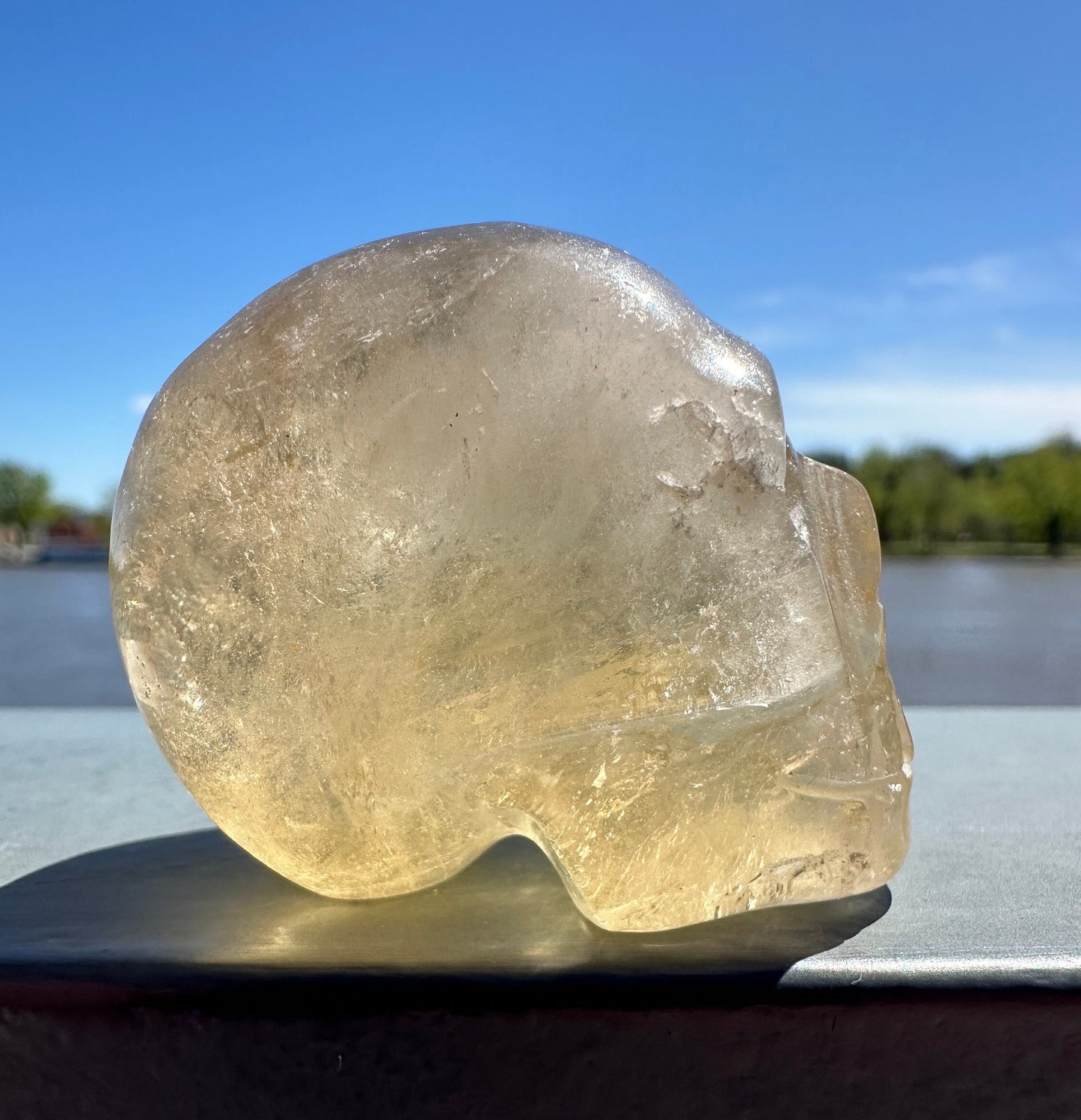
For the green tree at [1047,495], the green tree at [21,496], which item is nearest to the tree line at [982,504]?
the green tree at [1047,495]

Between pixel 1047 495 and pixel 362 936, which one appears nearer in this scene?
pixel 362 936

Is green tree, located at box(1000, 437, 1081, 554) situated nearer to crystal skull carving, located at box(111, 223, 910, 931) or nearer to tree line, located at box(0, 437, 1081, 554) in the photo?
tree line, located at box(0, 437, 1081, 554)

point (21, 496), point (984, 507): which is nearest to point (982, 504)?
point (984, 507)

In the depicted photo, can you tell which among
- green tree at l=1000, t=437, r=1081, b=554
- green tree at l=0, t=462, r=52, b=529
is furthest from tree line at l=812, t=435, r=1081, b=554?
green tree at l=0, t=462, r=52, b=529

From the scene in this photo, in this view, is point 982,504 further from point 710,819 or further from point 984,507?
point 710,819

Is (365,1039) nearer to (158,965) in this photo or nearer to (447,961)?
(447,961)

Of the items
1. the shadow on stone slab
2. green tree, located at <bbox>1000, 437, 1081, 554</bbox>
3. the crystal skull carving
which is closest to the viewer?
the shadow on stone slab

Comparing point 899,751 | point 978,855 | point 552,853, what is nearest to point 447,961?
point 552,853
